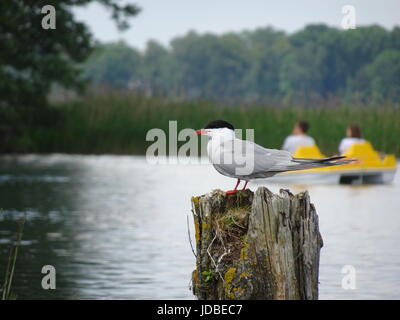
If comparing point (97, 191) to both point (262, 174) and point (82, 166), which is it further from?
point (262, 174)

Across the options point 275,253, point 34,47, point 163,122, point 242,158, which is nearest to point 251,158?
point 242,158

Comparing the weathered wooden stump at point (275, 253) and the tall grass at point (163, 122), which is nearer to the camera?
the weathered wooden stump at point (275, 253)

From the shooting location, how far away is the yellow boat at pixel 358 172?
2439 cm

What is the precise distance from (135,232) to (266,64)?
96.1 m

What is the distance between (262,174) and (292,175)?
1625 centimetres

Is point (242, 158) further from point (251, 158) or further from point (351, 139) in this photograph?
point (351, 139)

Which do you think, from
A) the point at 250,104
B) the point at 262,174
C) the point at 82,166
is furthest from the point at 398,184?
the point at 262,174

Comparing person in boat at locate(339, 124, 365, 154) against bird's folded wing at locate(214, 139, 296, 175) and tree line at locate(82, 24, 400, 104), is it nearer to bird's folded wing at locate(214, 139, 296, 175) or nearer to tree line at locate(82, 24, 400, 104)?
bird's folded wing at locate(214, 139, 296, 175)

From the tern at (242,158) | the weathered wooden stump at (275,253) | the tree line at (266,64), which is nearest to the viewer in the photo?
the weathered wooden stump at (275,253)

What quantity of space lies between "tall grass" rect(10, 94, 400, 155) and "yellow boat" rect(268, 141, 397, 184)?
17.0 ft

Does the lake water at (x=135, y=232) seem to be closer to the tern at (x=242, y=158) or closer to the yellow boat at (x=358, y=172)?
the yellow boat at (x=358, y=172)

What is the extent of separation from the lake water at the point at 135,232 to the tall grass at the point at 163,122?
4186 millimetres

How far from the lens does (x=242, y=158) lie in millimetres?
7879

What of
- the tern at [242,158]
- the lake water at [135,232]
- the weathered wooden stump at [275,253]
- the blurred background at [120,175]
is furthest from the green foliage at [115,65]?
the weathered wooden stump at [275,253]
